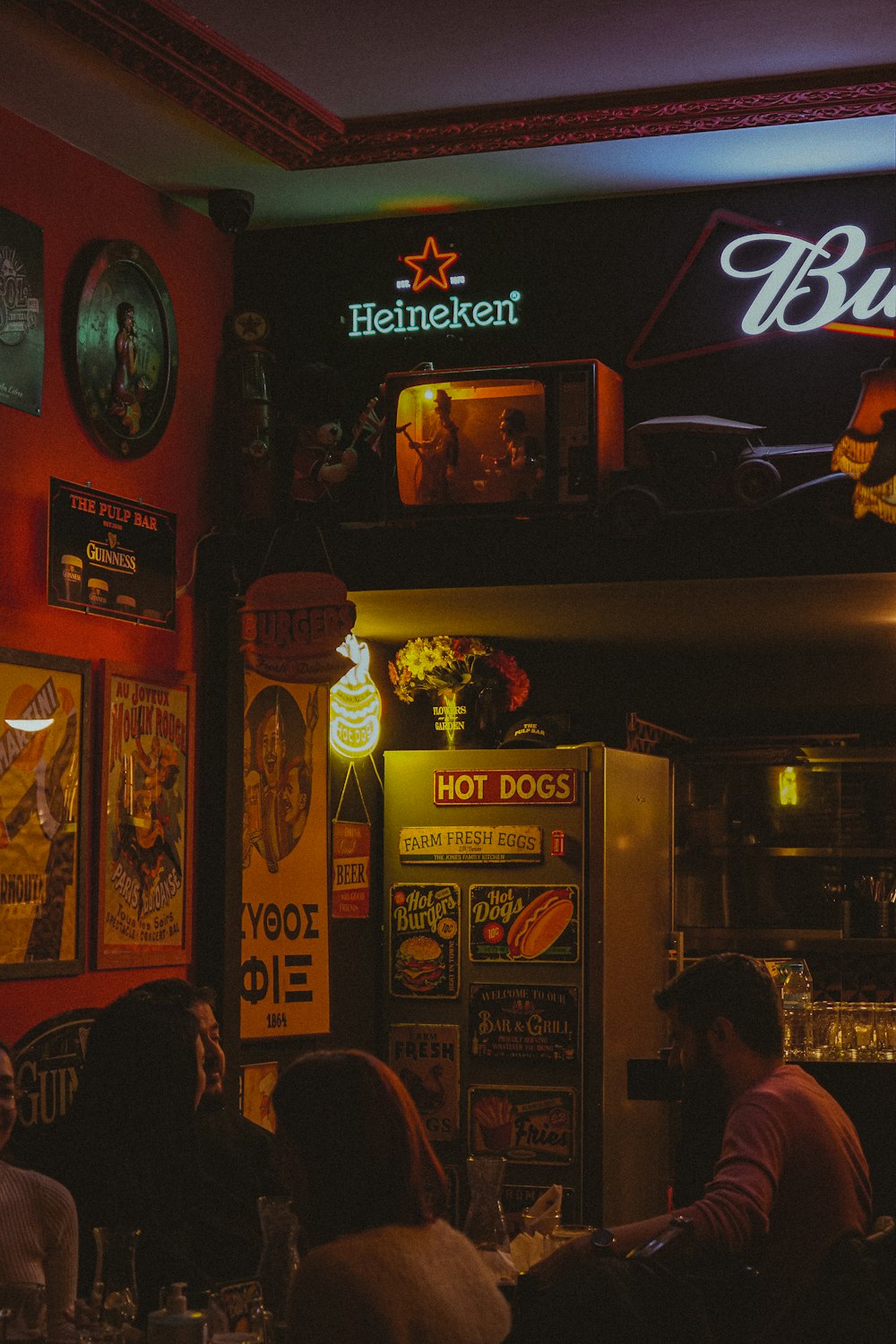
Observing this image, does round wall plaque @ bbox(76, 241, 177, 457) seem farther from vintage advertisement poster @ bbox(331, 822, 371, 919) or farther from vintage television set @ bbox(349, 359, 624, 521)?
vintage advertisement poster @ bbox(331, 822, 371, 919)

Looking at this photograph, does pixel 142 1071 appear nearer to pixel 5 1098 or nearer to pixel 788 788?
pixel 5 1098

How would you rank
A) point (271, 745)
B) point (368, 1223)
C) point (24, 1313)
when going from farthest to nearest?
point (271, 745), point (24, 1313), point (368, 1223)

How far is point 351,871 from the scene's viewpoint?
7113 mm

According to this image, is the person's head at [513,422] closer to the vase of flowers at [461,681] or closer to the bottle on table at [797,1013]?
the vase of flowers at [461,681]

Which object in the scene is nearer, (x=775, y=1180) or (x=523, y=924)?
(x=775, y=1180)

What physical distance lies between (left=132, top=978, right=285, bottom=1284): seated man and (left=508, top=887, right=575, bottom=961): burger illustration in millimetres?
2408

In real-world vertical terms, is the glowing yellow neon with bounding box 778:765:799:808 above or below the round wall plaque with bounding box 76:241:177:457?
below

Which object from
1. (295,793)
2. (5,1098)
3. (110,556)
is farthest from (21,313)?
(5,1098)

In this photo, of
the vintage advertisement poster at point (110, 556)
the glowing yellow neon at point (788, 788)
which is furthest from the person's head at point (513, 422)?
the glowing yellow neon at point (788, 788)

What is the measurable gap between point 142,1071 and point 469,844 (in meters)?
3.20

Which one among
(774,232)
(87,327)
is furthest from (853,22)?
(87,327)

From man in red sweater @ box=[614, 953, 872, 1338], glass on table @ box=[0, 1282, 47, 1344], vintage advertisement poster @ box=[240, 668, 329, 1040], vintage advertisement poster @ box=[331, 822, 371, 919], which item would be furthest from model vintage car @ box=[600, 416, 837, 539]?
glass on table @ box=[0, 1282, 47, 1344]

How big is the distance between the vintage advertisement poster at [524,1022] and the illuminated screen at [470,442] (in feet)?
7.07

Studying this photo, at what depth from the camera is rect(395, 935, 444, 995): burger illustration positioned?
709cm
